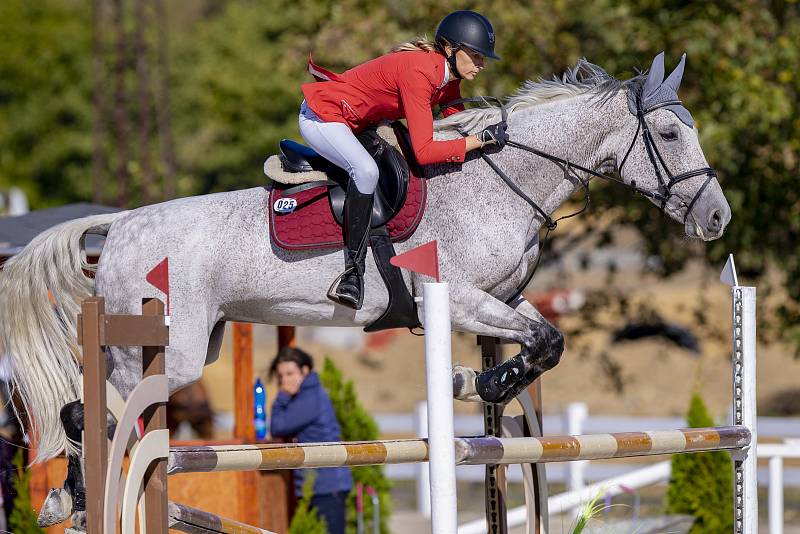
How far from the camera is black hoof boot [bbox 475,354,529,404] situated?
14.2ft

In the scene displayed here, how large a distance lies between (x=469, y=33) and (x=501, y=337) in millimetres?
1126

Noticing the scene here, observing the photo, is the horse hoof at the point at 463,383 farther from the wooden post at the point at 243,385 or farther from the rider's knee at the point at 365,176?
the wooden post at the point at 243,385

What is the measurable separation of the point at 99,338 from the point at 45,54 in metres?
34.6

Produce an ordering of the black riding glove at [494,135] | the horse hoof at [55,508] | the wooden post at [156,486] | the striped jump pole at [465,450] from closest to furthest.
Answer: the wooden post at [156,486], the striped jump pole at [465,450], the horse hoof at [55,508], the black riding glove at [494,135]

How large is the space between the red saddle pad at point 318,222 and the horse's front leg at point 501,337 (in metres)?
0.32

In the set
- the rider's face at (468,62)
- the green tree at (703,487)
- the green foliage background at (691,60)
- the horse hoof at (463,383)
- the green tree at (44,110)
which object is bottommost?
the green tree at (703,487)

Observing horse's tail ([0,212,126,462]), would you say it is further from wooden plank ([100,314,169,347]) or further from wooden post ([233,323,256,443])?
wooden post ([233,323,256,443])

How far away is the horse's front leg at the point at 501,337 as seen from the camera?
435 cm

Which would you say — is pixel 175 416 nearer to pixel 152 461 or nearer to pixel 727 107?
pixel 727 107

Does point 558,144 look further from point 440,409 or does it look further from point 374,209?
point 440,409

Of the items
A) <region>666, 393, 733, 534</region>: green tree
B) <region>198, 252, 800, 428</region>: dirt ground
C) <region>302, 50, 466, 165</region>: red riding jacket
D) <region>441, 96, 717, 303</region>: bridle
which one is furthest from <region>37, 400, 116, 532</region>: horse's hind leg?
<region>198, 252, 800, 428</region>: dirt ground

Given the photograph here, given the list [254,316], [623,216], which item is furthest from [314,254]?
[623,216]

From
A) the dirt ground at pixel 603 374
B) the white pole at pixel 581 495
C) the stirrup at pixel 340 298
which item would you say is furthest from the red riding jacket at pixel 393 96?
the dirt ground at pixel 603 374

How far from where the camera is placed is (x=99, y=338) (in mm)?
3275
